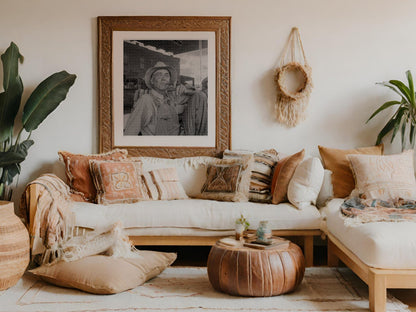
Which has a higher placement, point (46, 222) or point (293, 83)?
point (293, 83)

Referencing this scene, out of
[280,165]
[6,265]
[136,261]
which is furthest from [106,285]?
[280,165]

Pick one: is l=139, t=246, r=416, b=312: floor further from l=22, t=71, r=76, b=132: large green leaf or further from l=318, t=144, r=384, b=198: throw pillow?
l=22, t=71, r=76, b=132: large green leaf

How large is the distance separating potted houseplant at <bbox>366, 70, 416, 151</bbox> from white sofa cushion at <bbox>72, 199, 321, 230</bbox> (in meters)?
1.23

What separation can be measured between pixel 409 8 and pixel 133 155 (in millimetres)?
2966

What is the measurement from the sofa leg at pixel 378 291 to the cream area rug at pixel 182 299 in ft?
0.39

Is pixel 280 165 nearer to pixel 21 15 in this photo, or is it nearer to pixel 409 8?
pixel 409 8

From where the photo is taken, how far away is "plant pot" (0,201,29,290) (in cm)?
315

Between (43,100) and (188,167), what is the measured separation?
142 cm

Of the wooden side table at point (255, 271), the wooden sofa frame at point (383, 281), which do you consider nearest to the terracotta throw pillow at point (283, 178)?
the wooden side table at point (255, 271)

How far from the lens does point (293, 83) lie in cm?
475

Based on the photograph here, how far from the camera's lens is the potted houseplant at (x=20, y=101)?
174 inches

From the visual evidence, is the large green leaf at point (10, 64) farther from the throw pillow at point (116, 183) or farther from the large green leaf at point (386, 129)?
the large green leaf at point (386, 129)

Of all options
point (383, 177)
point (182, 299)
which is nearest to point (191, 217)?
point (182, 299)

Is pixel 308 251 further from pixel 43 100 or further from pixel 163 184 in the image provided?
pixel 43 100
